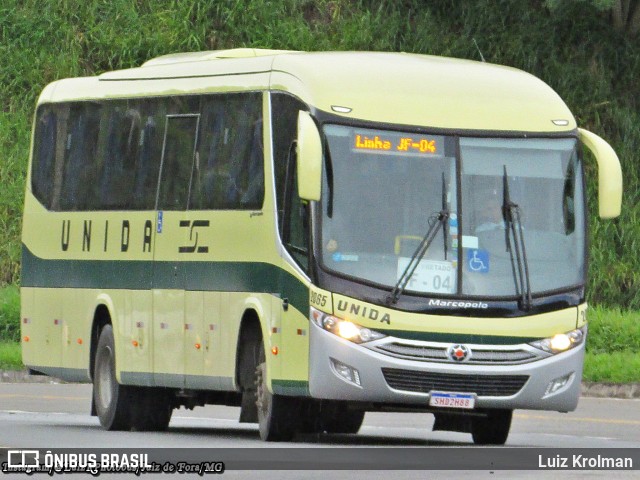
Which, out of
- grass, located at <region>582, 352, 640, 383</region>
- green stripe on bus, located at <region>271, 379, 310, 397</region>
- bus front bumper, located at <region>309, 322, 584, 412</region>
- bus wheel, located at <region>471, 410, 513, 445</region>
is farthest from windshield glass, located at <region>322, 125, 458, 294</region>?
grass, located at <region>582, 352, 640, 383</region>

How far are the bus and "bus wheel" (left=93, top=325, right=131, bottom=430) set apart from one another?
0.72 m

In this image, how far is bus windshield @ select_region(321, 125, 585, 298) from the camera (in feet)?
54.4

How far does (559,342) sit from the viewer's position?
55.0ft

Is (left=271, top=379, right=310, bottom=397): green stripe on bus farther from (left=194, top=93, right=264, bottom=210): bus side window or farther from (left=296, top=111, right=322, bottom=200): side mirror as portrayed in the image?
(left=194, top=93, right=264, bottom=210): bus side window

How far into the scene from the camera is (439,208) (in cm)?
1678

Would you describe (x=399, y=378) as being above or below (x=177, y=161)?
below

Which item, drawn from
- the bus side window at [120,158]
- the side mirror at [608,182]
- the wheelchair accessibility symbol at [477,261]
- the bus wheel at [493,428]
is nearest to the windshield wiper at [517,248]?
the wheelchair accessibility symbol at [477,261]

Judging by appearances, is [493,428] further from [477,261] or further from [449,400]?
[477,261]

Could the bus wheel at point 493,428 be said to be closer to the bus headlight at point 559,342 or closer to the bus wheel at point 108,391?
the bus headlight at point 559,342

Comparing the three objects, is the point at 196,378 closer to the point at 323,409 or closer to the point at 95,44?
the point at 323,409

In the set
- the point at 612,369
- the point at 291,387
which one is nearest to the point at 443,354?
the point at 291,387

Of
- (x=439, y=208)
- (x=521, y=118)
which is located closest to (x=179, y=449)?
(x=439, y=208)

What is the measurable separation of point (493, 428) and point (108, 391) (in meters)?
4.27

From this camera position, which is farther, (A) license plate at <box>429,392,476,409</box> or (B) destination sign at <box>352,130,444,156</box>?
(B) destination sign at <box>352,130,444,156</box>
